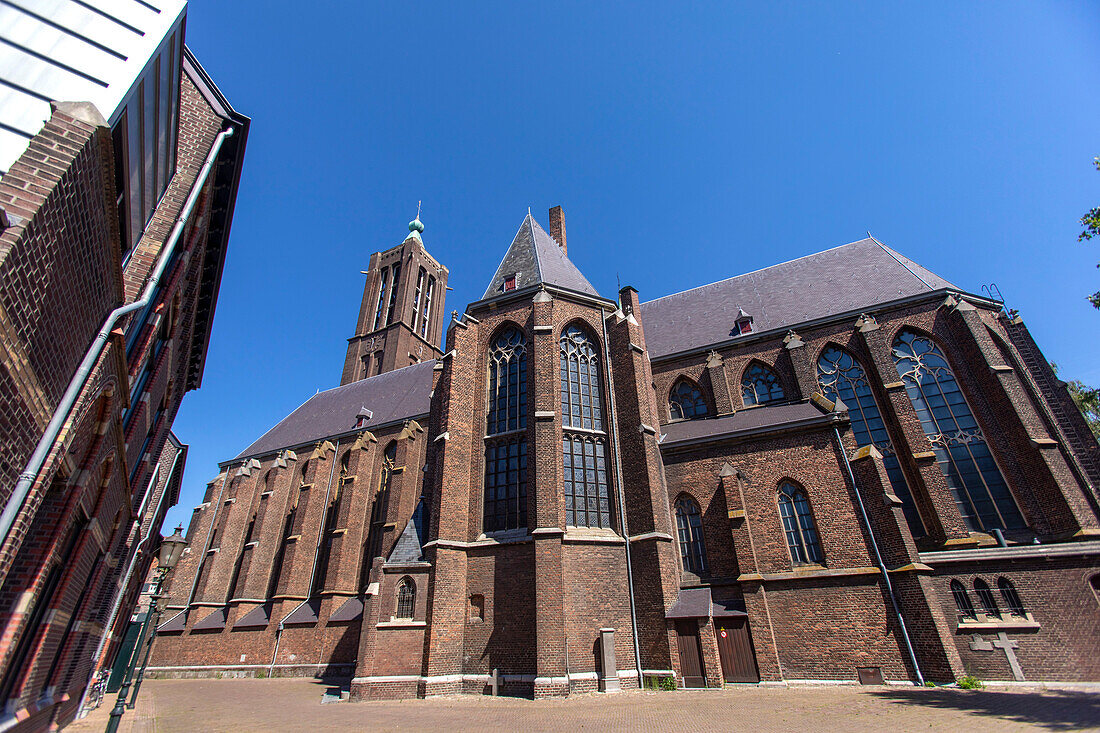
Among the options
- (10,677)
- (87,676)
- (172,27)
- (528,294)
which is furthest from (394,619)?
(172,27)

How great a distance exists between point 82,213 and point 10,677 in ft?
17.1

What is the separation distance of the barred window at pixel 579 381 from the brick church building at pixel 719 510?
8 cm

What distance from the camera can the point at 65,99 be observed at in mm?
3957

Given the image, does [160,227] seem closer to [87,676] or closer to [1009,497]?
[87,676]

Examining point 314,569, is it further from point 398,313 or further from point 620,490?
point 398,313

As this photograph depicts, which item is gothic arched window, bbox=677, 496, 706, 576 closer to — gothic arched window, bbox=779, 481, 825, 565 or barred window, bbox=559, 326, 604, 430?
gothic arched window, bbox=779, 481, 825, 565

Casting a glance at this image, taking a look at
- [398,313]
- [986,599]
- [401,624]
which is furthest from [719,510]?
[398,313]

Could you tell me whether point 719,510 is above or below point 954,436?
below

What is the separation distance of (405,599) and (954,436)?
58.3 ft

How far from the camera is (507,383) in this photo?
16734 millimetres

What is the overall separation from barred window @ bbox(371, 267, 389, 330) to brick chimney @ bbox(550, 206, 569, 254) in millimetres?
18557

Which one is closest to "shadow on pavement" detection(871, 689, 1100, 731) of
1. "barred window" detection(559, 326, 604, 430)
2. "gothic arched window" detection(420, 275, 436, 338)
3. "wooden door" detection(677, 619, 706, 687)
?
"wooden door" detection(677, 619, 706, 687)

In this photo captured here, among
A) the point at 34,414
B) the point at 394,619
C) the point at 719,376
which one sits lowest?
the point at 394,619

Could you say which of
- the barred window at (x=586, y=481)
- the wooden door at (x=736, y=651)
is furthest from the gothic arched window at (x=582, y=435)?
the wooden door at (x=736, y=651)
